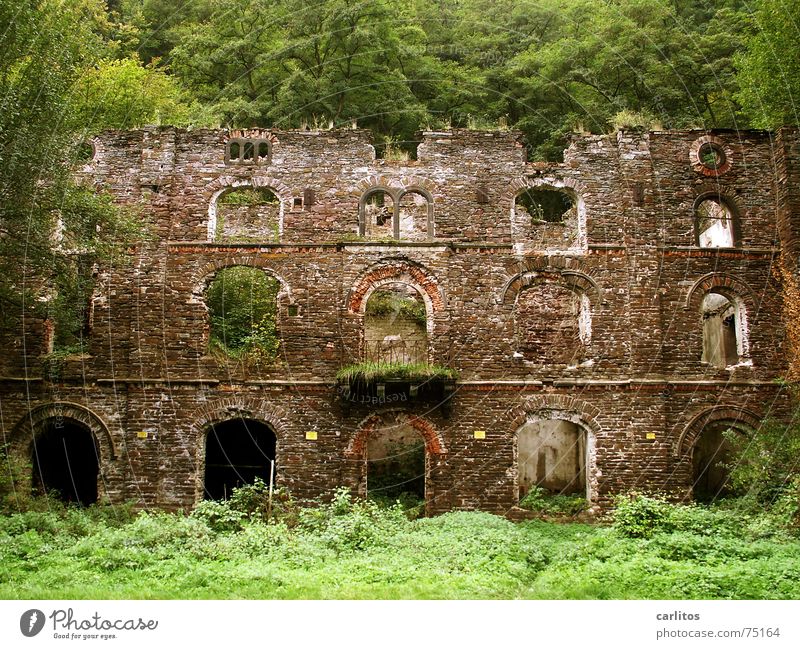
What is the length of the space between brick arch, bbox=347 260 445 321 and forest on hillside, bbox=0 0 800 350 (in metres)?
4.46

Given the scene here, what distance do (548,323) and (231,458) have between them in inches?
367

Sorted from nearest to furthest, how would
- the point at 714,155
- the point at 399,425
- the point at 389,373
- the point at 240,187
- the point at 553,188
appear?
the point at 389,373
the point at 399,425
the point at 240,187
the point at 553,188
the point at 714,155

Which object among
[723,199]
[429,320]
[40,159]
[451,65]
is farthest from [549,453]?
[40,159]

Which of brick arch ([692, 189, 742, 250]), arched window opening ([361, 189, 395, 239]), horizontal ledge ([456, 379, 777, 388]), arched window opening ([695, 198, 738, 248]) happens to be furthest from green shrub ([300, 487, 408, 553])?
arched window opening ([695, 198, 738, 248])

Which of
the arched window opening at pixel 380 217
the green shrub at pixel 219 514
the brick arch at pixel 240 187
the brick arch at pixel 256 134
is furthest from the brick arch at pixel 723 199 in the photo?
the green shrub at pixel 219 514

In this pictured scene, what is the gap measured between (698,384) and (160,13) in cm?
2423

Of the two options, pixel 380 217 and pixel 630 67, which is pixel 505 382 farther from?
pixel 630 67

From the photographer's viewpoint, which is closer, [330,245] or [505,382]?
[505,382]

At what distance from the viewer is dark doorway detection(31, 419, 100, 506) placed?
58.6ft

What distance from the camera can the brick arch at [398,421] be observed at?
56.5 ft

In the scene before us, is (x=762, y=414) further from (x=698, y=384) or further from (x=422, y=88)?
(x=422, y=88)

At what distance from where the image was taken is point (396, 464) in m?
21.3

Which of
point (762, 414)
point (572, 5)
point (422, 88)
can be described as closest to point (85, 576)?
point (762, 414)

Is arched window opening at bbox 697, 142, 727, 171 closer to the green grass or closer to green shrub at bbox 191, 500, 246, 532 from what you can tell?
the green grass
